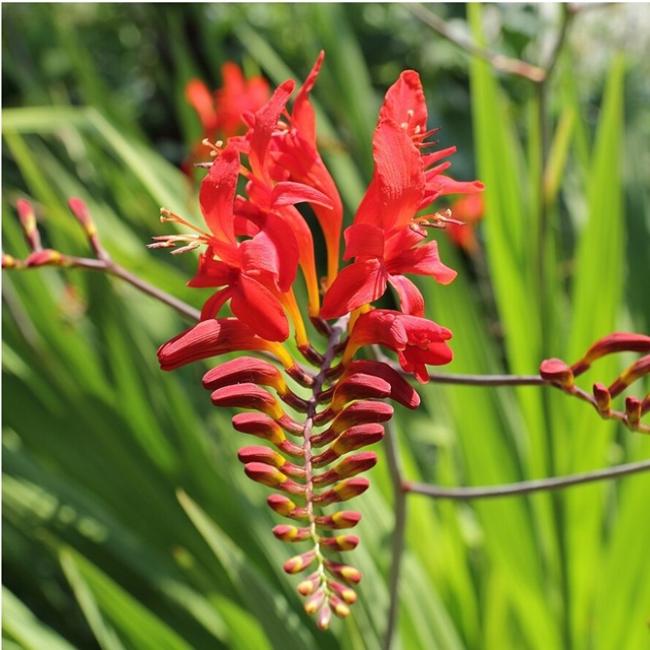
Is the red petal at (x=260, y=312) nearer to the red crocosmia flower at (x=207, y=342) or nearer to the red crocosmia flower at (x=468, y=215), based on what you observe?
the red crocosmia flower at (x=207, y=342)

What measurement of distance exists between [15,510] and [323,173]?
0.62 meters

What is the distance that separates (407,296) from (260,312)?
3.1 inches

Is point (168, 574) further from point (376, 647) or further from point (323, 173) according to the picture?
point (323, 173)

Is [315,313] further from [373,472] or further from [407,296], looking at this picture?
[373,472]

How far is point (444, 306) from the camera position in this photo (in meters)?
1.18

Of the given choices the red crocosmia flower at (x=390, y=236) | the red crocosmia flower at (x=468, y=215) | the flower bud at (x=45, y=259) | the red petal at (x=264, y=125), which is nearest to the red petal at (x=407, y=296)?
the red crocosmia flower at (x=390, y=236)

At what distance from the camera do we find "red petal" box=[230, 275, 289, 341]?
0.50m

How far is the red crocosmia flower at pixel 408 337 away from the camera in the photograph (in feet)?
1.63

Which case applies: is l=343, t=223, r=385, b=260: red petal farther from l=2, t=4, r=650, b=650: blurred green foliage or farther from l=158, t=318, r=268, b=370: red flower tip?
l=2, t=4, r=650, b=650: blurred green foliage

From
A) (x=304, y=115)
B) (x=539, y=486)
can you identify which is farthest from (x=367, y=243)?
(x=539, y=486)

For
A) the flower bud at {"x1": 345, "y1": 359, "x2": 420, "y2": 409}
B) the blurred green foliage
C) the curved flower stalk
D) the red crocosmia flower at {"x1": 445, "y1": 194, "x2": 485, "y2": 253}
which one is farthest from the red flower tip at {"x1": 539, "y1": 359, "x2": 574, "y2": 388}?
→ the red crocosmia flower at {"x1": 445, "y1": 194, "x2": 485, "y2": 253}

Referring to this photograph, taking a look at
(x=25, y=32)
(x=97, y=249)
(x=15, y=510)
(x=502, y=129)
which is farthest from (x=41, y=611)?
(x=25, y=32)

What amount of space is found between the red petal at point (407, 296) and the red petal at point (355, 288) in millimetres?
12

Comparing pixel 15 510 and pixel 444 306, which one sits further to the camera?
pixel 444 306
